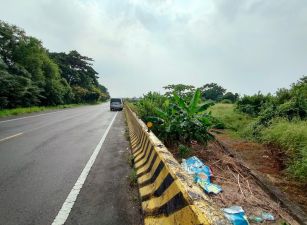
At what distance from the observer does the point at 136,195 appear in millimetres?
4578

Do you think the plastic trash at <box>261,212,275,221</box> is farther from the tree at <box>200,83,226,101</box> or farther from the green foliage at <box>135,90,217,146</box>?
the tree at <box>200,83,226,101</box>

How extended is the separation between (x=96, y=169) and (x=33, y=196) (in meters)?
1.88

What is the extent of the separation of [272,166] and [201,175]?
273cm

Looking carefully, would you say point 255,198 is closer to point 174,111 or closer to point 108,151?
point 174,111

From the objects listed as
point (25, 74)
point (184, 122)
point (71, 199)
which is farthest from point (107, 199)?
point (25, 74)

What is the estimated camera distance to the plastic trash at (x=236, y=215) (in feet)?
11.4

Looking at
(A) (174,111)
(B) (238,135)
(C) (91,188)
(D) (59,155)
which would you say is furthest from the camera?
(B) (238,135)

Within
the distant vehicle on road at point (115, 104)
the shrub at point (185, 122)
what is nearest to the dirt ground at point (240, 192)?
the shrub at point (185, 122)

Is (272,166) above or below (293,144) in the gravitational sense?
below

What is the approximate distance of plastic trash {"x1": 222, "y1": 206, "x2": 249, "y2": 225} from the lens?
3469 mm

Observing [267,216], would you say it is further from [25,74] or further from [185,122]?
[25,74]

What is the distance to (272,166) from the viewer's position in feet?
22.8

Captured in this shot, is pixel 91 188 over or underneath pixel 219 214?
underneath

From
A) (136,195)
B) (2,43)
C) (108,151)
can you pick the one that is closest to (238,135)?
(108,151)
